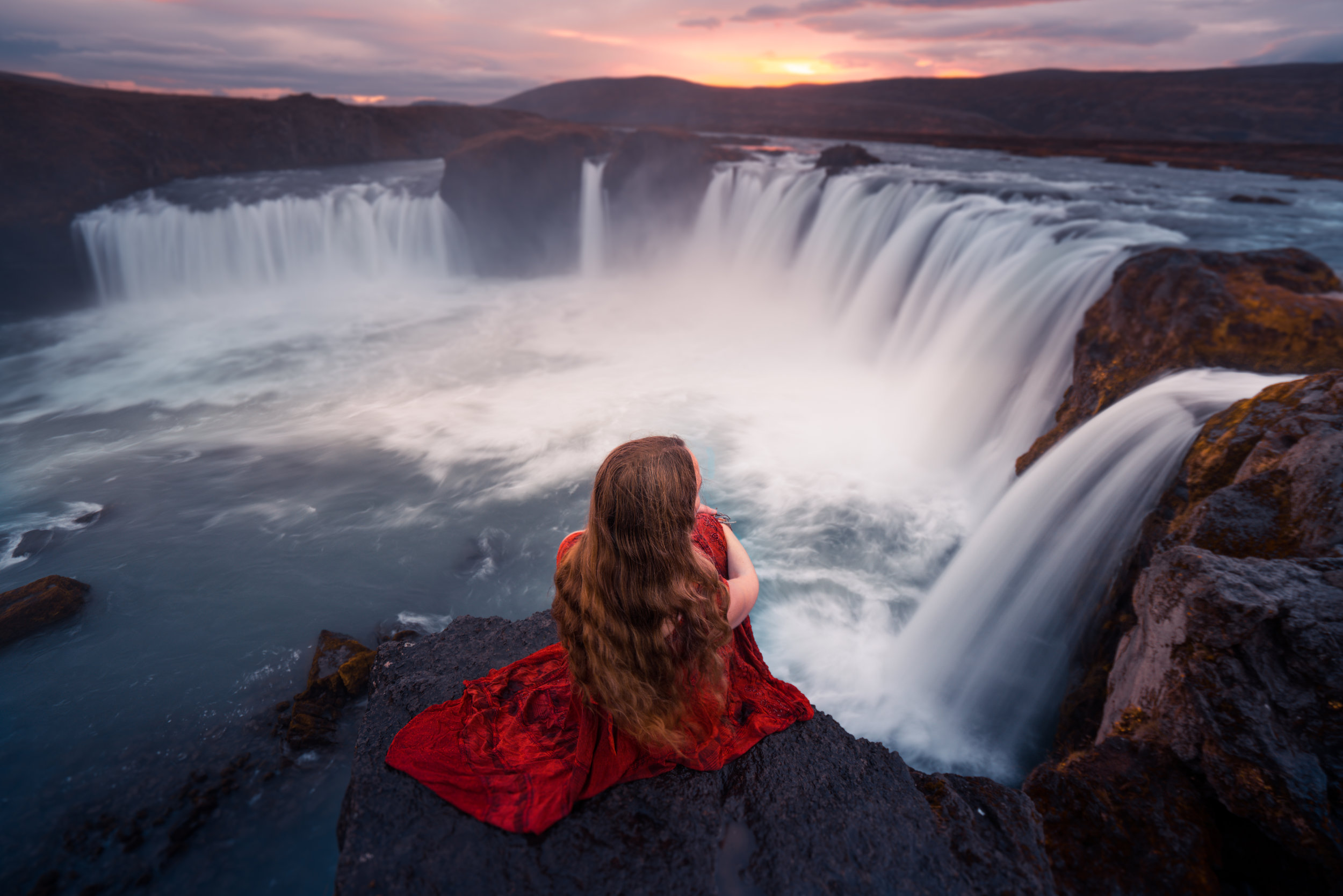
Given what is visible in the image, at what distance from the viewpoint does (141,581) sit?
597 cm

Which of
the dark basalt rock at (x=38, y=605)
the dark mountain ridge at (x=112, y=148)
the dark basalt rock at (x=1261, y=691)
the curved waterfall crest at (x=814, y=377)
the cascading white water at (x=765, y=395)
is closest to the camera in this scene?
the dark basalt rock at (x=1261, y=691)

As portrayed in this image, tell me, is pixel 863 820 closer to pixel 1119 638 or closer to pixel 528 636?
pixel 528 636

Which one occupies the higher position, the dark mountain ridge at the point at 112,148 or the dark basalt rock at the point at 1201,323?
the dark mountain ridge at the point at 112,148

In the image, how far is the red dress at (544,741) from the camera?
2289 mm

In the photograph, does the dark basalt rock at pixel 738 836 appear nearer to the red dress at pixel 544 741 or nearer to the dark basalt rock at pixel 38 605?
the red dress at pixel 544 741

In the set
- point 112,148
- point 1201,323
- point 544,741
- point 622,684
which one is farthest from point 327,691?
point 112,148

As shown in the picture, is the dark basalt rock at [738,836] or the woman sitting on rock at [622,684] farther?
the dark basalt rock at [738,836]

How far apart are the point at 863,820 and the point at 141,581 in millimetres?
7232

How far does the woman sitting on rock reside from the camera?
2002 millimetres

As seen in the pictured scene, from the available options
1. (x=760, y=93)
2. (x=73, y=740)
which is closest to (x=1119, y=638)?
(x=73, y=740)

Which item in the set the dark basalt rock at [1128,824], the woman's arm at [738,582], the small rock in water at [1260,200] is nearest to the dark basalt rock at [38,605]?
the woman's arm at [738,582]

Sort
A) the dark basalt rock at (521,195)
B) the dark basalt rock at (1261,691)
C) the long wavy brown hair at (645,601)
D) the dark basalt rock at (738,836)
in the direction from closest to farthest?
the long wavy brown hair at (645,601)
the dark basalt rock at (738,836)
the dark basalt rock at (1261,691)
the dark basalt rock at (521,195)

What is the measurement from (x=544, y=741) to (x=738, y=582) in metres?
1.06

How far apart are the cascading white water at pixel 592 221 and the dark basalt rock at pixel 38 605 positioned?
729 inches
